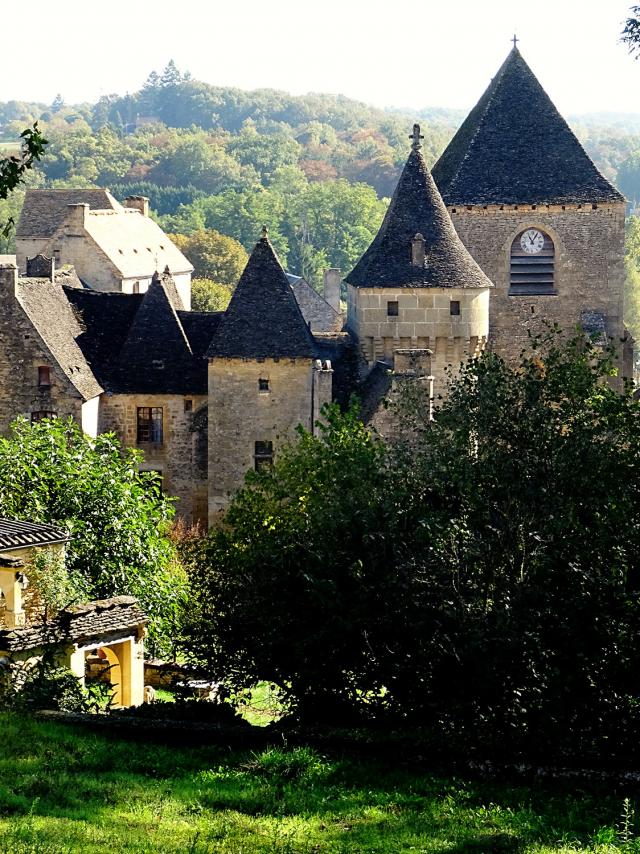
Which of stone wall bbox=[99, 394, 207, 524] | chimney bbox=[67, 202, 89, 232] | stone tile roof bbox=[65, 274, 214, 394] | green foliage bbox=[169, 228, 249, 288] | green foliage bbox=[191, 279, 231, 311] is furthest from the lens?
green foliage bbox=[169, 228, 249, 288]

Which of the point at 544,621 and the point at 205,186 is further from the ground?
the point at 205,186

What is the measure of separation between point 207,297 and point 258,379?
52.6 m

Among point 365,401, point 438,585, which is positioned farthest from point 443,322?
point 438,585

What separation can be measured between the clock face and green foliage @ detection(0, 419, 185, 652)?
18.7 metres

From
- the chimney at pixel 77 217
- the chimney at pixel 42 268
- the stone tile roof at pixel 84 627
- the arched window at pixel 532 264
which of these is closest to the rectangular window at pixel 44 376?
the chimney at pixel 42 268

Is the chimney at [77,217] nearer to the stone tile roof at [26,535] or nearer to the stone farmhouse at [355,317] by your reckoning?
the stone farmhouse at [355,317]

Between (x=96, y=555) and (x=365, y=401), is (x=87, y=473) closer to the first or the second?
(x=96, y=555)

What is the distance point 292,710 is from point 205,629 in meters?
2.72

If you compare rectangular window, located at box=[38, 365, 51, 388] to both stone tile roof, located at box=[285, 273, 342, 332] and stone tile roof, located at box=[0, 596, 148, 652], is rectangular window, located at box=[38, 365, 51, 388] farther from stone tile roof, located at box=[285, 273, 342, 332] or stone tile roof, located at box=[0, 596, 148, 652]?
stone tile roof, located at box=[285, 273, 342, 332]

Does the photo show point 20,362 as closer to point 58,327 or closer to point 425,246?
point 58,327

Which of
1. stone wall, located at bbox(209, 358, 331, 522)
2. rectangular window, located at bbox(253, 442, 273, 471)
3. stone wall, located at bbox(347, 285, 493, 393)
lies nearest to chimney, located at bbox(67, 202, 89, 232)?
stone wall, located at bbox(347, 285, 493, 393)

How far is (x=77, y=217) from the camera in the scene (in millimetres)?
75438

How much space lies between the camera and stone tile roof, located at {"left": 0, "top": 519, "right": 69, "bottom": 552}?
25.6m

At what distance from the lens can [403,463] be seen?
23.0m
